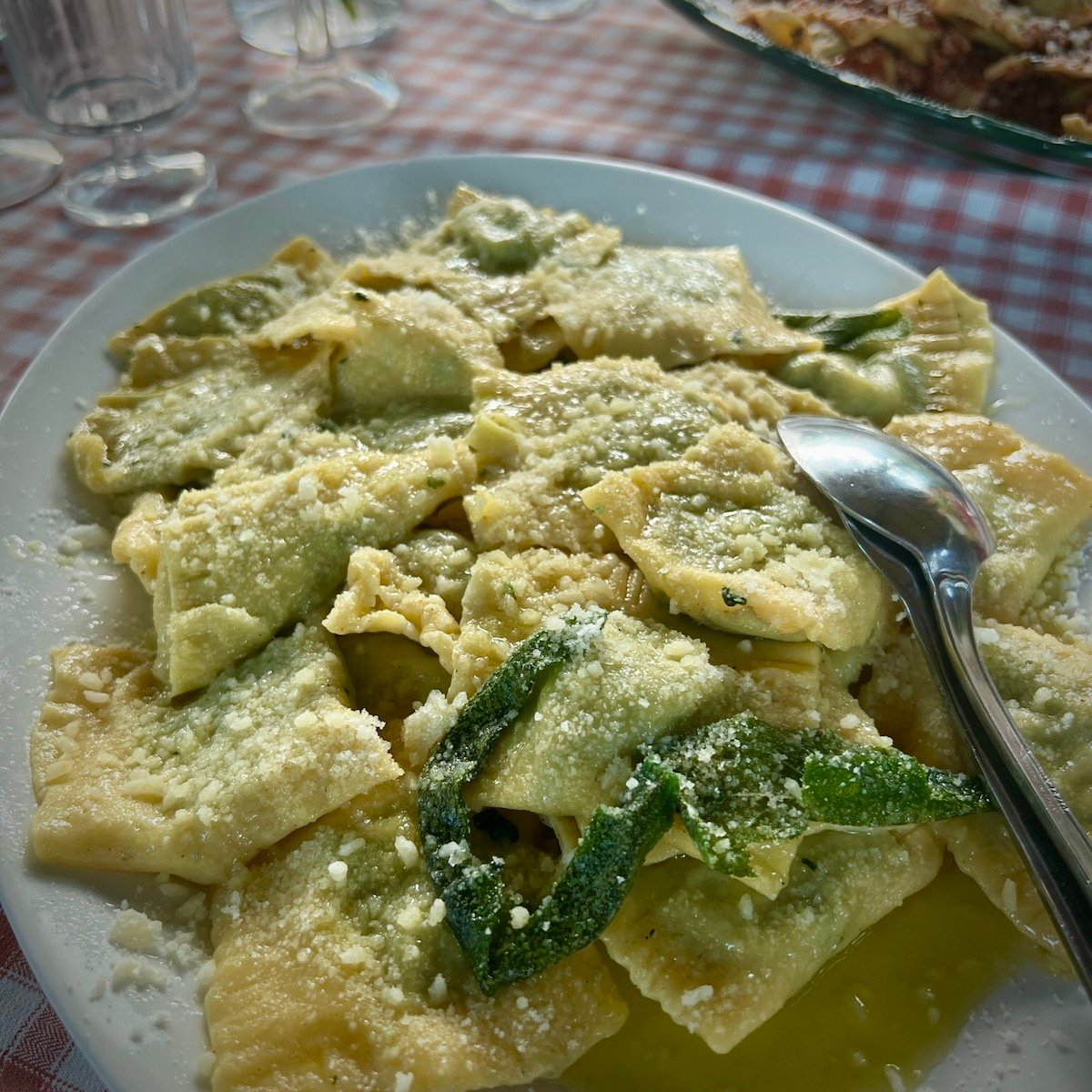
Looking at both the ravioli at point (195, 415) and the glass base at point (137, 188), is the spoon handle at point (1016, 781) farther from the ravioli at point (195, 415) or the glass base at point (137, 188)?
the glass base at point (137, 188)

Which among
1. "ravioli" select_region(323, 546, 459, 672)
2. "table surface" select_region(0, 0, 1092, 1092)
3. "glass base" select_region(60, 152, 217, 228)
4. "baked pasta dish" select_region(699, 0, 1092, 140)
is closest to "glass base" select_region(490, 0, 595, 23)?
"table surface" select_region(0, 0, 1092, 1092)

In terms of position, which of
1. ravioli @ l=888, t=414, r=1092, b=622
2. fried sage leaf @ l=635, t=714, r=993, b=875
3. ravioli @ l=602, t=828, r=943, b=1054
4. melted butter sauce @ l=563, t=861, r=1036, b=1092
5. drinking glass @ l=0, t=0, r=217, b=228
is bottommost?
melted butter sauce @ l=563, t=861, r=1036, b=1092

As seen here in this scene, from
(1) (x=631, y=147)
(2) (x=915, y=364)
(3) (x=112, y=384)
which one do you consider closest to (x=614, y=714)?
(2) (x=915, y=364)

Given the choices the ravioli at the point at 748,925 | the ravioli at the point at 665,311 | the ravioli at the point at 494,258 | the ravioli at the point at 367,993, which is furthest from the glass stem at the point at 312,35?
the ravioli at the point at 748,925

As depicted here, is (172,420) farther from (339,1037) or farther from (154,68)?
(154,68)

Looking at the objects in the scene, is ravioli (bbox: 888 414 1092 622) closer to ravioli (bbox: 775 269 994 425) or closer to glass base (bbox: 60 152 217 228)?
ravioli (bbox: 775 269 994 425)

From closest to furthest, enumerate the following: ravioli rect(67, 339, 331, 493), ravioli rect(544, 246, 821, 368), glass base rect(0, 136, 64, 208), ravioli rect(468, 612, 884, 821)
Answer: ravioli rect(468, 612, 884, 821) < ravioli rect(67, 339, 331, 493) < ravioli rect(544, 246, 821, 368) < glass base rect(0, 136, 64, 208)

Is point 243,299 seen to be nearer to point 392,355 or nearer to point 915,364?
point 392,355
